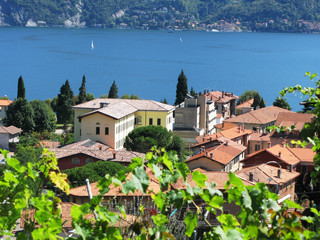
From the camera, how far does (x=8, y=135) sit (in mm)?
35688

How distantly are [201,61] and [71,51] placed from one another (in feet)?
101

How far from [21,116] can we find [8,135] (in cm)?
402

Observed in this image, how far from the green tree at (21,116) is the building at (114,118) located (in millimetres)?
4689

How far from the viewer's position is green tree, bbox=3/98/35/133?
39406 millimetres

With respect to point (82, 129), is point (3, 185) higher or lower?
higher

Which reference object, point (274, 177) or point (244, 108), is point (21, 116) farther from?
point (274, 177)

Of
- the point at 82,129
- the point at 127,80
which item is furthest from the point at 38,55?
the point at 82,129

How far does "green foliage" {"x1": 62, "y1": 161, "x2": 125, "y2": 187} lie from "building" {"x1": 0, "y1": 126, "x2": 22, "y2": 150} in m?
14.8

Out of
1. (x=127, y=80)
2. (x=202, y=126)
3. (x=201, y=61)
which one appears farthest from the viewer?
(x=201, y=61)

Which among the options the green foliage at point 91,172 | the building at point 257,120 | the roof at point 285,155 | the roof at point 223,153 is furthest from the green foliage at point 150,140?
the building at point 257,120

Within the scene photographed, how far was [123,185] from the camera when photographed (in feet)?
9.47

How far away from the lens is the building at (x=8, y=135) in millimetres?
35531

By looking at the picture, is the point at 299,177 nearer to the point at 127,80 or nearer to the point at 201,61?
the point at 127,80

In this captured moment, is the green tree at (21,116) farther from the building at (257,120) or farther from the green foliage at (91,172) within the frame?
the green foliage at (91,172)
